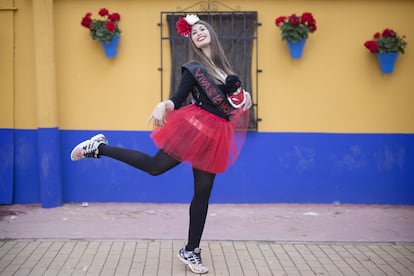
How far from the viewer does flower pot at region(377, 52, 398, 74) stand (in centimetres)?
670

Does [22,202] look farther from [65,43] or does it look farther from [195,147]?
[195,147]

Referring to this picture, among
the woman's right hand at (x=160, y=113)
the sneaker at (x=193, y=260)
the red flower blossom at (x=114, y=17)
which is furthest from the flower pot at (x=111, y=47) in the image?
the sneaker at (x=193, y=260)

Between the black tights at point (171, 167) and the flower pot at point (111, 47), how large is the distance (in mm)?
2381

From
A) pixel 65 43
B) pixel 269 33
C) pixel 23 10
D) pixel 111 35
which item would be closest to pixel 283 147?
pixel 269 33

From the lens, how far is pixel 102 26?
21.7 ft

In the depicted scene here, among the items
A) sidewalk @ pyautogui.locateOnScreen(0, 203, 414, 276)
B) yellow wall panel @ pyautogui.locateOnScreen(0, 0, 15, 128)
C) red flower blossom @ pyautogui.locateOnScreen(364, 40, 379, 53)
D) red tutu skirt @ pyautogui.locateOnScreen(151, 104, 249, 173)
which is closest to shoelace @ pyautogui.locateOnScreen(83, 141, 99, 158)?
red tutu skirt @ pyautogui.locateOnScreen(151, 104, 249, 173)

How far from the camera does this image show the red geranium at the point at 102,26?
21.5 ft

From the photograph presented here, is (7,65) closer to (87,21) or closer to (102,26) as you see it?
(87,21)

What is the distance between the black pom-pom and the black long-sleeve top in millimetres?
50

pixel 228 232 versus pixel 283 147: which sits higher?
pixel 283 147

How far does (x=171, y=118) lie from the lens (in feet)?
14.6

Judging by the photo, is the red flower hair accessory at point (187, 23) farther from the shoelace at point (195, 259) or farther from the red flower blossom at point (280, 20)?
the red flower blossom at point (280, 20)

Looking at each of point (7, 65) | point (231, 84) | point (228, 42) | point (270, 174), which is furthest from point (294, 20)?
point (7, 65)

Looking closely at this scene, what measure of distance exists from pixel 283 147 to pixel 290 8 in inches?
69.8
